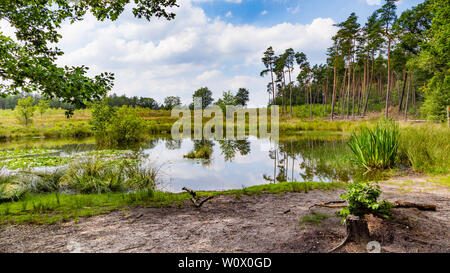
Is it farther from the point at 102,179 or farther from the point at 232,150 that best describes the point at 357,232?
the point at 232,150

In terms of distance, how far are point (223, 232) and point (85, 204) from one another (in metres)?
3.16

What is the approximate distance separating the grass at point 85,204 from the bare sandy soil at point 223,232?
1.08 feet

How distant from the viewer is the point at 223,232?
10.7 ft

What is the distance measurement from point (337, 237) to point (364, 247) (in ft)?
1.20

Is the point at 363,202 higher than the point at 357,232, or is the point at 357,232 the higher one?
the point at 363,202

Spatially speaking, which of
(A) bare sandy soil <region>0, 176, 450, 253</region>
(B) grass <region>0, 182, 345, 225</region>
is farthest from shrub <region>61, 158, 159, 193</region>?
(A) bare sandy soil <region>0, 176, 450, 253</region>

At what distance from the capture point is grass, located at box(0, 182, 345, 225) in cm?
401

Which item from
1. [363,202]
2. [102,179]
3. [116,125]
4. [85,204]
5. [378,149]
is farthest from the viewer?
[116,125]

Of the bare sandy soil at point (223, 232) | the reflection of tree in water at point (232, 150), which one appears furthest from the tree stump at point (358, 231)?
the reflection of tree in water at point (232, 150)

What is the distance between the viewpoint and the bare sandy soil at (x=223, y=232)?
277 cm

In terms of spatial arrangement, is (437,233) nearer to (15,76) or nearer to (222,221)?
(222,221)

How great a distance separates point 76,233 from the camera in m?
3.31

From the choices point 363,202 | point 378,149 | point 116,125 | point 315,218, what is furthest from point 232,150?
point 363,202
